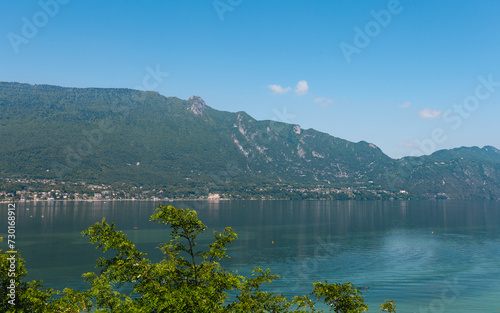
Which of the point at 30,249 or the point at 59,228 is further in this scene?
the point at 59,228

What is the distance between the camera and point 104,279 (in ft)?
58.3

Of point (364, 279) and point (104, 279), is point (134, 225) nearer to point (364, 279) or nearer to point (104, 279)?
point (364, 279)

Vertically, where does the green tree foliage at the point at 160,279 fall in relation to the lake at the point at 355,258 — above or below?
above

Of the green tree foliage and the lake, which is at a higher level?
the green tree foliage

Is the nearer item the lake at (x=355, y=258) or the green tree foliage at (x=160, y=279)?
the green tree foliage at (x=160, y=279)

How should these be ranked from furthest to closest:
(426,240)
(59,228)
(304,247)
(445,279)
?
1. (59,228)
2. (426,240)
3. (304,247)
4. (445,279)

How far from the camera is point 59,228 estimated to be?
132000 mm

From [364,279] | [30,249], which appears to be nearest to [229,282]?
[364,279]

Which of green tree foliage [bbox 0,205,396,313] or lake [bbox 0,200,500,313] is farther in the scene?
lake [bbox 0,200,500,313]

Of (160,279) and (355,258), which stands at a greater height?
(160,279)

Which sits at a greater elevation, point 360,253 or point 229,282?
point 229,282

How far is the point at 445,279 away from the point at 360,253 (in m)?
25.9

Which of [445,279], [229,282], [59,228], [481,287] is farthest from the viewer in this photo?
[59,228]

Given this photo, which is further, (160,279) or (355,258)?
(355,258)
